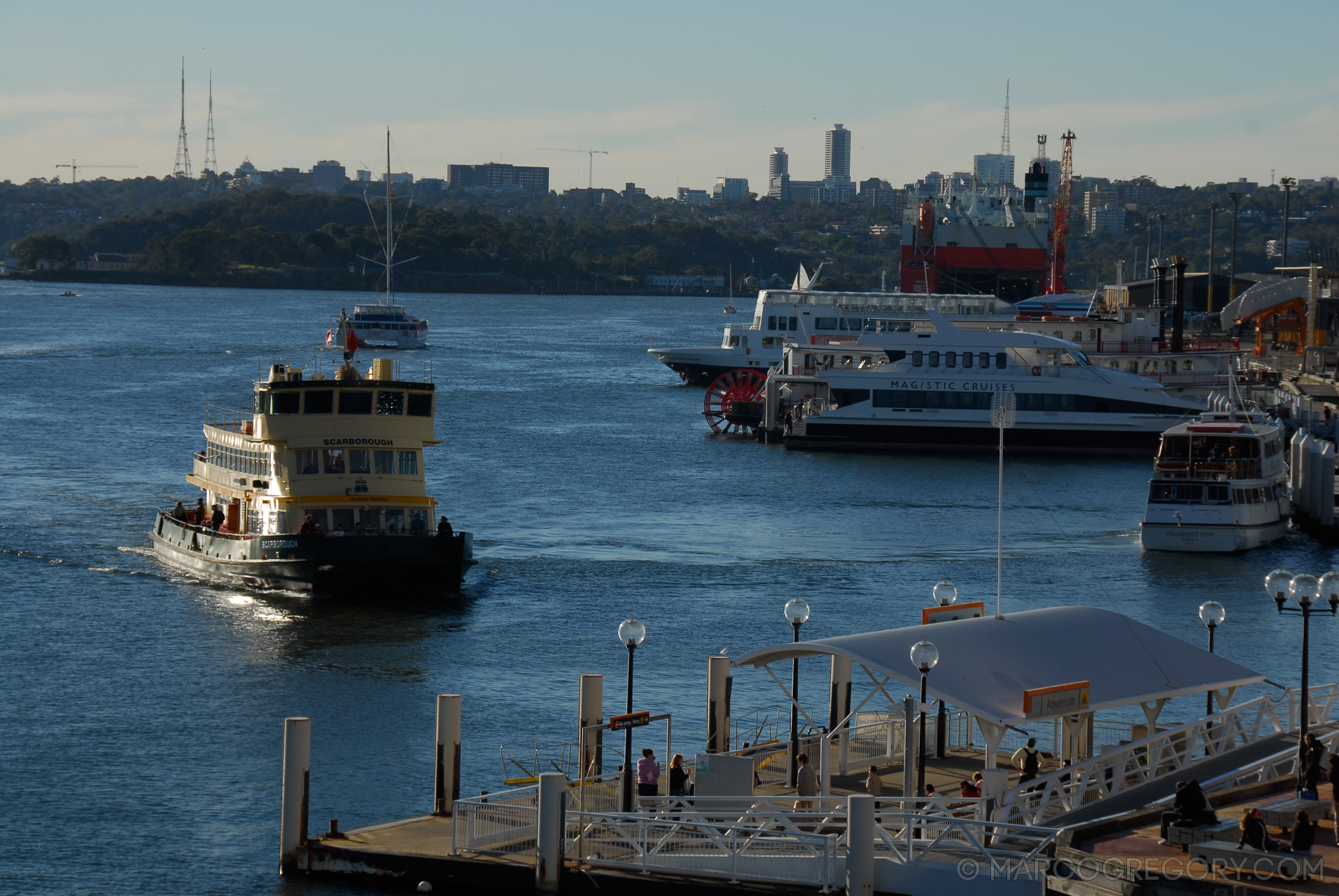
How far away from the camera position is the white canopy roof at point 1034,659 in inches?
874

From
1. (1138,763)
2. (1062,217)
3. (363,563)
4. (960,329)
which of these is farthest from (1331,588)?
(1062,217)

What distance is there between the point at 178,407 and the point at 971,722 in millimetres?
71366

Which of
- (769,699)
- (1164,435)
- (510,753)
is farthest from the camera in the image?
(1164,435)

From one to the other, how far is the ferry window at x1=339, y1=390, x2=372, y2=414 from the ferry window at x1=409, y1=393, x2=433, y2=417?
106cm

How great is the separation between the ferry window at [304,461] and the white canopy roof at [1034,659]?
75.9ft

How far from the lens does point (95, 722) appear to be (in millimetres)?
32562

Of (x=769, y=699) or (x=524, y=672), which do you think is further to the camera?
(x=524, y=672)

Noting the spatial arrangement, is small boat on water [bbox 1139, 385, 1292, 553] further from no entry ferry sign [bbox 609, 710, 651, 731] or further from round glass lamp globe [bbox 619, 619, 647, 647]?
round glass lamp globe [bbox 619, 619, 647, 647]

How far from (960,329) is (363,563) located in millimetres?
51530

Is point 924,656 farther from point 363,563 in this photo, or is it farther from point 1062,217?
point 1062,217

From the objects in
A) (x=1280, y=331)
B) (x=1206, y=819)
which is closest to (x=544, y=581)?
(x=1206, y=819)

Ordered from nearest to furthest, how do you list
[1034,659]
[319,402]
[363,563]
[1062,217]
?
[1034,659] → [363,563] → [319,402] → [1062,217]

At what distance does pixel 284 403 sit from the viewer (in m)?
44.5

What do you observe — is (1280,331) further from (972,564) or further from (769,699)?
(769,699)
